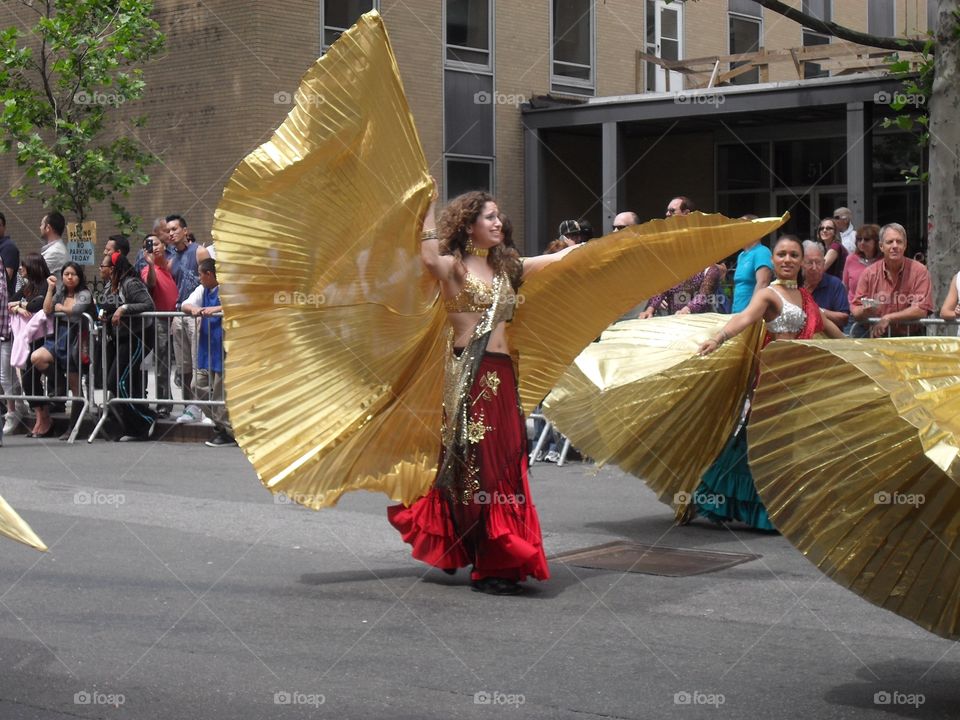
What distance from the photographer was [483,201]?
7.01 metres

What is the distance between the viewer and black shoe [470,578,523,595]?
22.4 ft

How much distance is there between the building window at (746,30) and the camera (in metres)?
26.9

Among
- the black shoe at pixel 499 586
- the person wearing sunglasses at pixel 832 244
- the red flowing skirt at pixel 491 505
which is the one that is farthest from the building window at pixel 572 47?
the black shoe at pixel 499 586

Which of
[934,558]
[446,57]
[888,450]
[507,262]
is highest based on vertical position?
[446,57]

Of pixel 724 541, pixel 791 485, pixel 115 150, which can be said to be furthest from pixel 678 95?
pixel 791 485

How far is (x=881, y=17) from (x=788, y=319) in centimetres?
2312

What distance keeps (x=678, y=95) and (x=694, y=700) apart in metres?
17.8

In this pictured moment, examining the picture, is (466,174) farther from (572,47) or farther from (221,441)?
(221,441)

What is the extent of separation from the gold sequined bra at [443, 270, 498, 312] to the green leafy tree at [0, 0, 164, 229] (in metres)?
11.9

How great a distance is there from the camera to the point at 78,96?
18641 millimetres

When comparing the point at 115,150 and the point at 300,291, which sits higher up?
the point at 115,150

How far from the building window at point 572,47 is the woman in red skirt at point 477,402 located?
697 inches

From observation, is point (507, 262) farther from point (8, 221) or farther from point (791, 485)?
point (8, 221)

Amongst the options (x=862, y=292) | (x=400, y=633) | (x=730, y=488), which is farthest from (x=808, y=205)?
(x=400, y=633)
